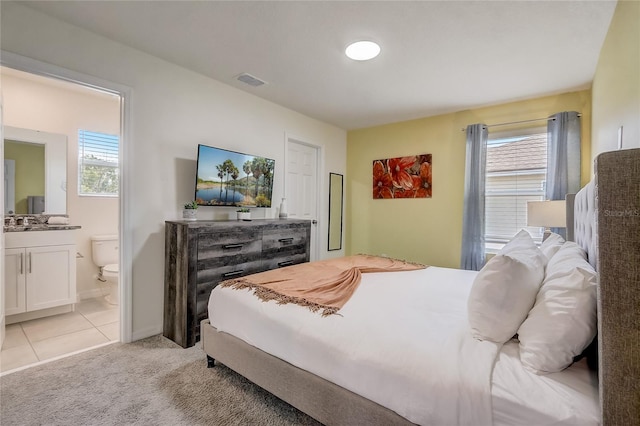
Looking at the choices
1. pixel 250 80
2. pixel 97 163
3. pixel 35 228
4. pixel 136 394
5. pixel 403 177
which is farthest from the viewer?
pixel 403 177

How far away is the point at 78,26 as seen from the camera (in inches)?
91.1

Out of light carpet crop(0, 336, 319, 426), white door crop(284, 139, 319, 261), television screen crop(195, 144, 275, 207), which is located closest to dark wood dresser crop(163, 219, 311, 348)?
light carpet crop(0, 336, 319, 426)

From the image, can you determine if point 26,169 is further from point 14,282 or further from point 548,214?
point 548,214

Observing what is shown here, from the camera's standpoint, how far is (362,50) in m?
2.50

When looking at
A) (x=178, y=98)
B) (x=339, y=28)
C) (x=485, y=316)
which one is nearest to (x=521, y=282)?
(x=485, y=316)

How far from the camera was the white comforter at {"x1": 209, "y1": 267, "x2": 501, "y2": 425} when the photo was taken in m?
1.09

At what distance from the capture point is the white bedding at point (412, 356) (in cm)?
101

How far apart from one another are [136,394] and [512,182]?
4206 millimetres

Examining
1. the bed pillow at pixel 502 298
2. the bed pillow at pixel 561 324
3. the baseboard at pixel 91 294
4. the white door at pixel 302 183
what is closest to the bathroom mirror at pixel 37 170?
the baseboard at pixel 91 294

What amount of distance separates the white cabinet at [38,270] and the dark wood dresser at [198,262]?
141 centimetres

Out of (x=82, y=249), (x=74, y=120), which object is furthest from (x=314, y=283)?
(x=74, y=120)

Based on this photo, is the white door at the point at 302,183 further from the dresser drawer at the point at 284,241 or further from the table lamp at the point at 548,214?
the table lamp at the point at 548,214

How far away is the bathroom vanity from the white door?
2557 mm

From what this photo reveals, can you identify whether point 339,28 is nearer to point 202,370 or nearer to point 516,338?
point 516,338
